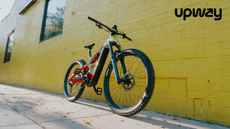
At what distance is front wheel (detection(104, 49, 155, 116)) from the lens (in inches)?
67.5

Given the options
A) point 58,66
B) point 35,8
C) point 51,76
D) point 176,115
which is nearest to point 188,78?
point 176,115

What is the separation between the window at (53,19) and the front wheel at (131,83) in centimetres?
370

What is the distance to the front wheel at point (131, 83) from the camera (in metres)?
1.71

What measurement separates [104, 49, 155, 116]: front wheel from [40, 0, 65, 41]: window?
3.70 metres

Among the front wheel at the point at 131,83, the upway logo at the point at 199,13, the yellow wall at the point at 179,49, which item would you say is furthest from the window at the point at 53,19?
the upway logo at the point at 199,13

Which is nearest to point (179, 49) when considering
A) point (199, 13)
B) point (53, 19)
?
point (199, 13)

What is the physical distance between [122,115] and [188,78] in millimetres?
1024

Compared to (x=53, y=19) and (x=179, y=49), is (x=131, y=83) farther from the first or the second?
(x=53, y=19)

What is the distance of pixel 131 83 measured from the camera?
1.85 meters

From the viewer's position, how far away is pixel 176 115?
2.01 metres

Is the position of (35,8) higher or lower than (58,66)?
higher

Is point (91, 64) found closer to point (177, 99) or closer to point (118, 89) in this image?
point (118, 89)

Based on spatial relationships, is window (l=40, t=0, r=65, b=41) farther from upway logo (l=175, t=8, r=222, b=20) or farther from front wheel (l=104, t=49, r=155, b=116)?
upway logo (l=175, t=8, r=222, b=20)

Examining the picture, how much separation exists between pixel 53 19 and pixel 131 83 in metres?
5.49
